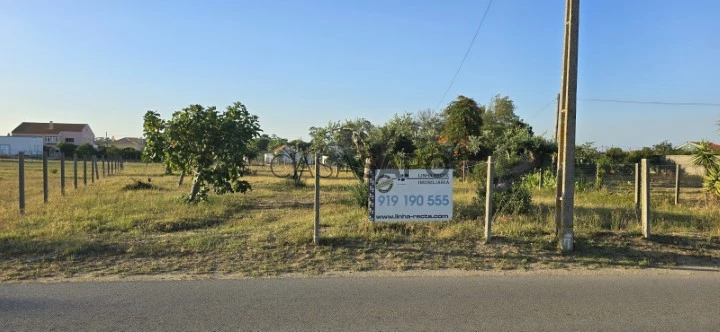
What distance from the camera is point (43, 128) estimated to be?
316 ft

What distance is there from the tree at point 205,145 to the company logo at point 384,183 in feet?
19.1

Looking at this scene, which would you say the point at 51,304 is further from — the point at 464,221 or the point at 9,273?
the point at 464,221

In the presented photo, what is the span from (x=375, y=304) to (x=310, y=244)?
273 cm

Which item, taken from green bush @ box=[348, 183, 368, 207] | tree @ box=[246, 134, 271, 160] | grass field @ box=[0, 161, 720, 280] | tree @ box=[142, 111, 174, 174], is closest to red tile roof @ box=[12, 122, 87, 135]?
tree @ box=[246, 134, 271, 160]

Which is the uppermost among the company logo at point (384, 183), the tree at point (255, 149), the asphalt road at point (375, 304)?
the tree at point (255, 149)

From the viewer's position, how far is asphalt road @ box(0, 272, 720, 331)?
435 centimetres

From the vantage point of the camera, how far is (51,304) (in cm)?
482

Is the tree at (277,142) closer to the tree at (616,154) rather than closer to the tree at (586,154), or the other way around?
the tree at (586,154)

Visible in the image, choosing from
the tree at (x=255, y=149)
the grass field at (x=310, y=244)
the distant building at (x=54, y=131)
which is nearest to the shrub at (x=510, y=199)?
the grass field at (x=310, y=244)

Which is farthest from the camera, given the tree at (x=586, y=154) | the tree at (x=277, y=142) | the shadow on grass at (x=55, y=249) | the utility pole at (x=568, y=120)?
the tree at (x=277, y=142)

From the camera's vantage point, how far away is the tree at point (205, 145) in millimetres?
12477

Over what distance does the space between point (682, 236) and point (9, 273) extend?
965 cm

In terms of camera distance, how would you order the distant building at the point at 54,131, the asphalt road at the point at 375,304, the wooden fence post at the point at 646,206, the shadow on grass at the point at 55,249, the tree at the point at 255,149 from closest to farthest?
the asphalt road at the point at 375,304 < the shadow on grass at the point at 55,249 < the wooden fence post at the point at 646,206 < the tree at the point at 255,149 < the distant building at the point at 54,131

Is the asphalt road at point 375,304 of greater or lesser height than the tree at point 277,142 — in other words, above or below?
below
